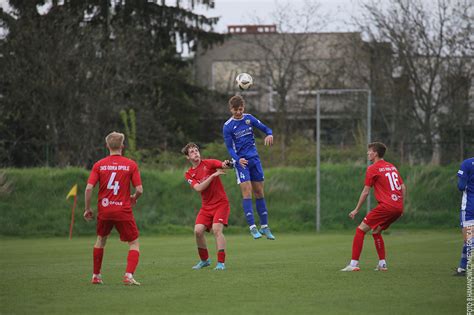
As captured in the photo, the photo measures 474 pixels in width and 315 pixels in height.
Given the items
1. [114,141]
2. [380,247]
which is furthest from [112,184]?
[380,247]

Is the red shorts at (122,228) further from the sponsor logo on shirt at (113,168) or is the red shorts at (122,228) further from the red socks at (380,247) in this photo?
the red socks at (380,247)

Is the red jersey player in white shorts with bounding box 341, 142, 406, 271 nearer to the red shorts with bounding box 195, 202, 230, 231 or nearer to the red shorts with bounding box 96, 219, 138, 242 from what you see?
the red shorts with bounding box 195, 202, 230, 231

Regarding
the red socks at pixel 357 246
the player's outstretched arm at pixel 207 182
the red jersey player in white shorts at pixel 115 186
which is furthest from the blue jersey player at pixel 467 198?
the red jersey player in white shorts at pixel 115 186

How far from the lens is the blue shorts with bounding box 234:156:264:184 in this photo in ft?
50.7

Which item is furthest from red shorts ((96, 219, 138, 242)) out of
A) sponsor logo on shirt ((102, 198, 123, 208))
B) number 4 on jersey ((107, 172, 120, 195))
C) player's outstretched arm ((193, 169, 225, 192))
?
player's outstretched arm ((193, 169, 225, 192))

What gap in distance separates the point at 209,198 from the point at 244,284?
2.84 metres

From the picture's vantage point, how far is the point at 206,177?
14312 millimetres

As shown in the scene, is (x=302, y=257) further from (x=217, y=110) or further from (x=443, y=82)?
(x=217, y=110)

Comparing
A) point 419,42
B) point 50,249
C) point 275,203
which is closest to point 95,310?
point 50,249

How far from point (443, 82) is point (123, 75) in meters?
15.5

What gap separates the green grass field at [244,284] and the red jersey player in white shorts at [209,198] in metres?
0.56

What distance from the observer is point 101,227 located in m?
12.1

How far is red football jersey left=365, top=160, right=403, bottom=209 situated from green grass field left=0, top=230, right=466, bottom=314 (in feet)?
3.92

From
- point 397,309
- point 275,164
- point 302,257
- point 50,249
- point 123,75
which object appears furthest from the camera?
point 123,75
